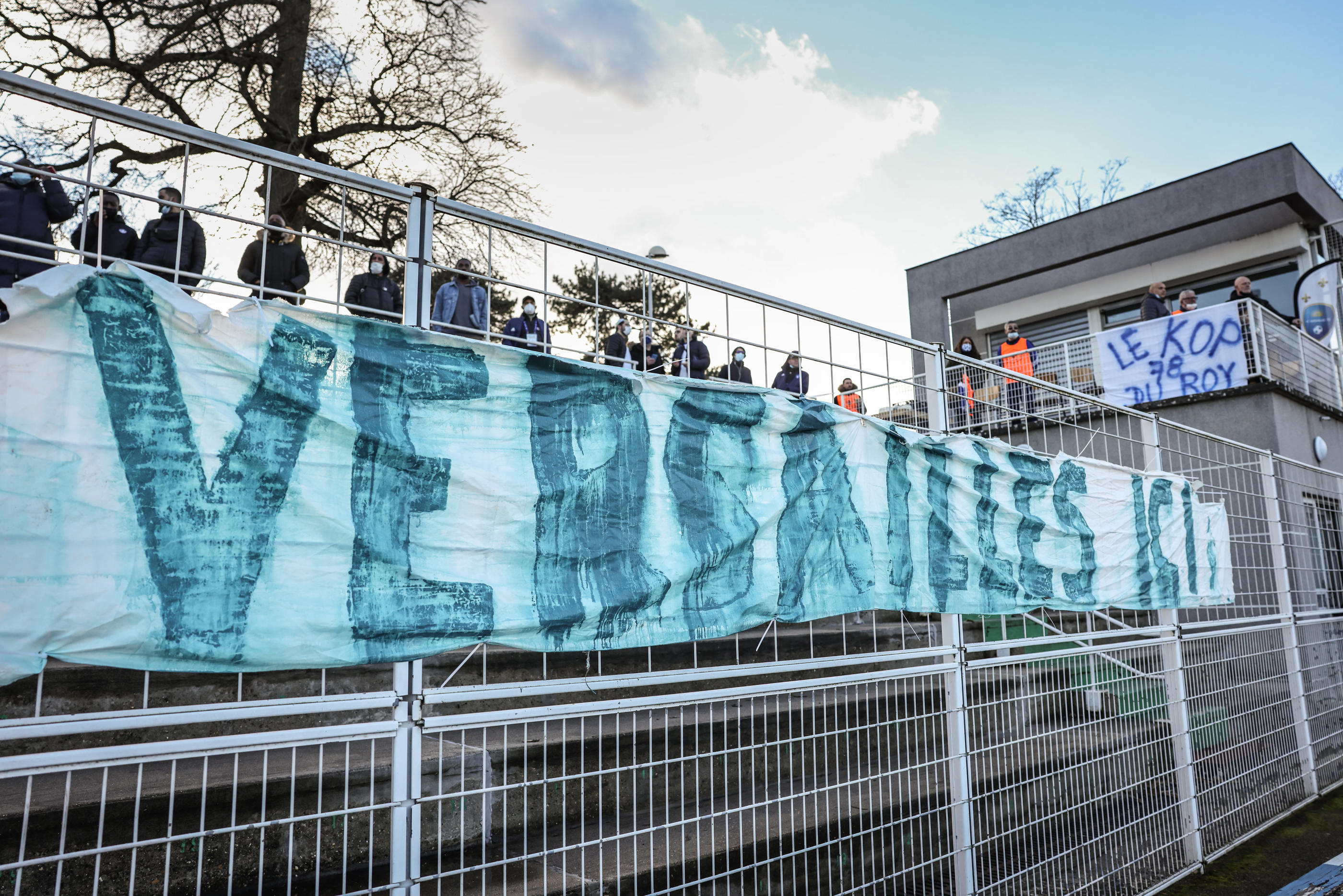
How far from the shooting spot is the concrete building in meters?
10.3

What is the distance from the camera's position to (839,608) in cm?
327

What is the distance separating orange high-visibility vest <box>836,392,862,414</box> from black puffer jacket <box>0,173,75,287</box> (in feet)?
10.6

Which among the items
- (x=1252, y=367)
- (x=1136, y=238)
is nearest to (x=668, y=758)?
(x=1252, y=367)

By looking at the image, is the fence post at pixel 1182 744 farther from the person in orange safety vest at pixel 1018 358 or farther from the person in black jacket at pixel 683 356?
the person in orange safety vest at pixel 1018 358

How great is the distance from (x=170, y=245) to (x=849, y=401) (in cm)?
362

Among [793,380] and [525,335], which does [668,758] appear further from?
[525,335]

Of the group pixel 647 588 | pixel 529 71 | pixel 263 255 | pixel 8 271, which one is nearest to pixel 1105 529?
pixel 647 588

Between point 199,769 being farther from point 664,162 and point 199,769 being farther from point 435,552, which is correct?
point 664,162

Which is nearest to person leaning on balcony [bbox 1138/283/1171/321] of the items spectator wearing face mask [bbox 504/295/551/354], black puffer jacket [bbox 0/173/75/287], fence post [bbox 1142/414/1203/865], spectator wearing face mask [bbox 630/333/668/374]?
fence post [bbox 1142/414/1203/865]

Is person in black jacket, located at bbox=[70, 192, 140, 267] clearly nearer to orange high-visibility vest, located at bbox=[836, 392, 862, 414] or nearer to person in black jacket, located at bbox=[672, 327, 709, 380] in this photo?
person in black jacket, located at bbox=[672, 327, 709, 380]

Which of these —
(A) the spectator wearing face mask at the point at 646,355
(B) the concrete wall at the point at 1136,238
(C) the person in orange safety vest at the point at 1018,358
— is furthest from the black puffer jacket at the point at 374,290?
(B) the concrete wall at the point at 1136,238

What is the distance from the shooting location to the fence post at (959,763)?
3.35m

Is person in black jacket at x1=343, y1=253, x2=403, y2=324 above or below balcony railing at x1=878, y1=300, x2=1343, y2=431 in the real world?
below

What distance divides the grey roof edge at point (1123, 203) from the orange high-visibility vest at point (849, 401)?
1287 cm
